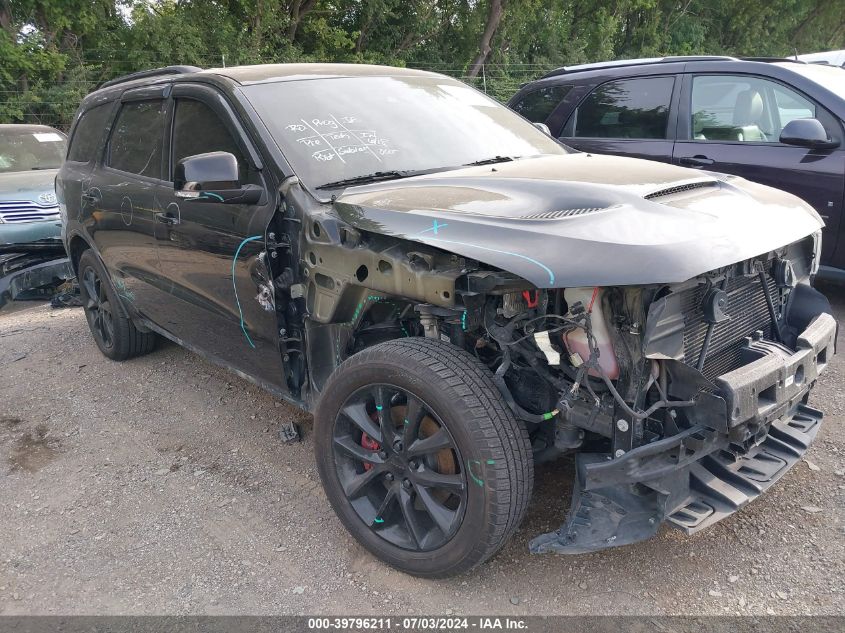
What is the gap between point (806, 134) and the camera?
4516mm

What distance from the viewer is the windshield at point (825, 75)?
4820mm

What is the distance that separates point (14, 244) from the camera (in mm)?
7113

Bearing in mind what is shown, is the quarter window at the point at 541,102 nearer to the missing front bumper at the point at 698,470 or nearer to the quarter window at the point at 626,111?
the quarter window at the point at 626,111

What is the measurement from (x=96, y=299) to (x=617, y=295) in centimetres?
434

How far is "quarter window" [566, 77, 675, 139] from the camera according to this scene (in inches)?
218

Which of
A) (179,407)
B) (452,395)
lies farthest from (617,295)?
(179,407)

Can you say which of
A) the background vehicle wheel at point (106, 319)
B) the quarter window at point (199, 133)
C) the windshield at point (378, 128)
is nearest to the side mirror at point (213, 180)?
the quarter window at point (199, 133)

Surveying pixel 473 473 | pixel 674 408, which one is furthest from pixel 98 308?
pixel 674 408

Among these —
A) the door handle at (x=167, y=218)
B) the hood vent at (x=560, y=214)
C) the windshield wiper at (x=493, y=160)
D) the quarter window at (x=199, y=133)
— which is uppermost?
the quarter window at (x=199, y=133)

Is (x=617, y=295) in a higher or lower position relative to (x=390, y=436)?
higher

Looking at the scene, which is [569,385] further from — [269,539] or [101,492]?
[101,492]

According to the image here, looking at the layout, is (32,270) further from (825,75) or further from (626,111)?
(825,75)

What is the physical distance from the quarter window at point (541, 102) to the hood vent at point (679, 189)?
3.63m

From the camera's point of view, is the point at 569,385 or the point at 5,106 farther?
the point at 5,106
